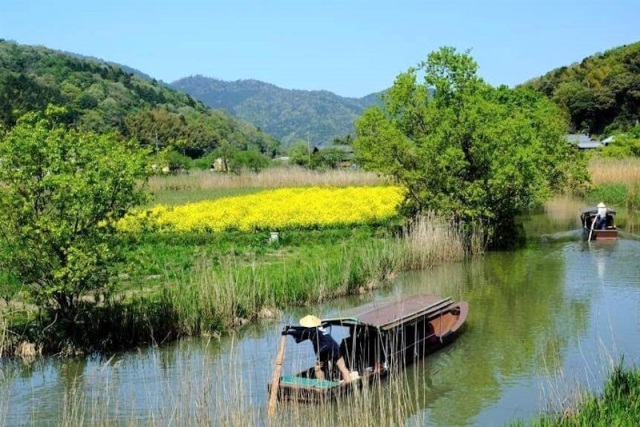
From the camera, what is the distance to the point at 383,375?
37.0 ft

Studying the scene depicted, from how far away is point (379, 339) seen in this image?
11.0 metres

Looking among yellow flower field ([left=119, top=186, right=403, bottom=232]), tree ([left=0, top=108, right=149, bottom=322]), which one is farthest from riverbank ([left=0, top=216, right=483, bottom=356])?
yellow flower field ([left=119, top=186, right=403, bottom=232])

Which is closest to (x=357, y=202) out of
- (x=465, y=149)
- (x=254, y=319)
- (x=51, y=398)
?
(x=465, y=149)

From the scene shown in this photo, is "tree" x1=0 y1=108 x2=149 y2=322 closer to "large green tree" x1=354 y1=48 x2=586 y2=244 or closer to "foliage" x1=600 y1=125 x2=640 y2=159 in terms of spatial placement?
"large green tree" x1=354 y1=48 x2=586 y2=244

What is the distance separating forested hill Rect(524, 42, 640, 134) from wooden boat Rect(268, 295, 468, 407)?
7269 centimetres

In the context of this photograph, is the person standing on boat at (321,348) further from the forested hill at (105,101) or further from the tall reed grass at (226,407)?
the forested hill at (105,101)

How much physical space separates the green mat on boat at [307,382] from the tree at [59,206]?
4298 millimetres

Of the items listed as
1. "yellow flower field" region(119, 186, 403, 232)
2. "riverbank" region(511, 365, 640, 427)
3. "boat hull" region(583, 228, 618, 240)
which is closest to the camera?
"riverbank" region(511, 365, 640, 427)

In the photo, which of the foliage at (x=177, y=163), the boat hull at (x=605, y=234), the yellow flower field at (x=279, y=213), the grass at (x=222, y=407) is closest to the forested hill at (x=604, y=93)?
the foliage at (x=177, y=163)

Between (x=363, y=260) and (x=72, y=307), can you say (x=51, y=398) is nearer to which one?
(x=72, y=307)

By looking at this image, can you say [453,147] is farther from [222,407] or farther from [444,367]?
[222,407]

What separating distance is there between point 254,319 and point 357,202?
56.1ft

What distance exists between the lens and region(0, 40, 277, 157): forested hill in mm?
72250

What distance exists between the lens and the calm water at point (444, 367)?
9.26 metres
